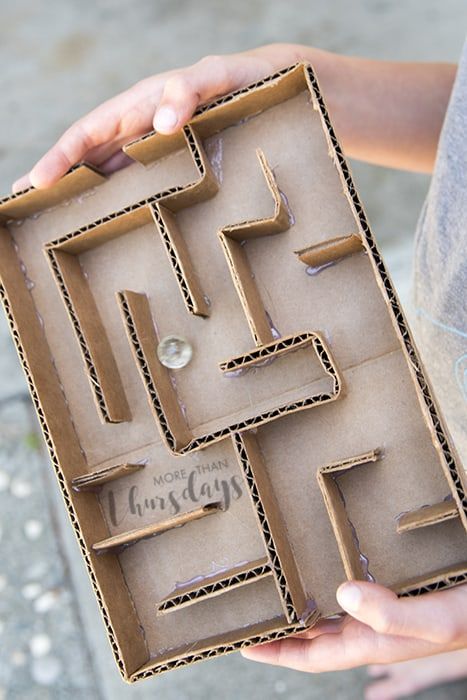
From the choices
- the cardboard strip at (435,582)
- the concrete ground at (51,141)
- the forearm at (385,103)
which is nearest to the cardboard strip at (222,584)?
the cardboard strip at (435,582)

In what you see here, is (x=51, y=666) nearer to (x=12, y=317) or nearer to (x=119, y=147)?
(x=12, y=317)

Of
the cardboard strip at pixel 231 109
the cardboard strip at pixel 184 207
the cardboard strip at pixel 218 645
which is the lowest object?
the cardboard strip at pixel 218 645

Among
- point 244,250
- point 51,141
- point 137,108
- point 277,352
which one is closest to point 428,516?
point 277,352

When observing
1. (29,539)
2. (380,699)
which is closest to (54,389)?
(29,539)

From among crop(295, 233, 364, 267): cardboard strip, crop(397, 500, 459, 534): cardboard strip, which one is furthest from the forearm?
crop(397, 500, 459, 534): cardboard strip

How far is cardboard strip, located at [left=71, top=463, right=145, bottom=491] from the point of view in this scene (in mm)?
693

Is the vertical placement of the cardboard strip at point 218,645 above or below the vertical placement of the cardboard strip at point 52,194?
below

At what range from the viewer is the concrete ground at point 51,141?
1339mm

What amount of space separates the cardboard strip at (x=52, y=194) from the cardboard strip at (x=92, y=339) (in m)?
0.07

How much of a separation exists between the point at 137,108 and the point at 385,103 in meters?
0.34

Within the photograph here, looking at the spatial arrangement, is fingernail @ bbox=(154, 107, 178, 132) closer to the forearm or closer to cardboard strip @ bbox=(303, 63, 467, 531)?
cardboard strip @ bbox=(303, 63, 467, 531)

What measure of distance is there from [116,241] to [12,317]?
0.45 ft

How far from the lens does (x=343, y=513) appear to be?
66cm

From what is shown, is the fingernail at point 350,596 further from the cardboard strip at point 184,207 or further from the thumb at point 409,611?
the cardboard strip at point 184,207
